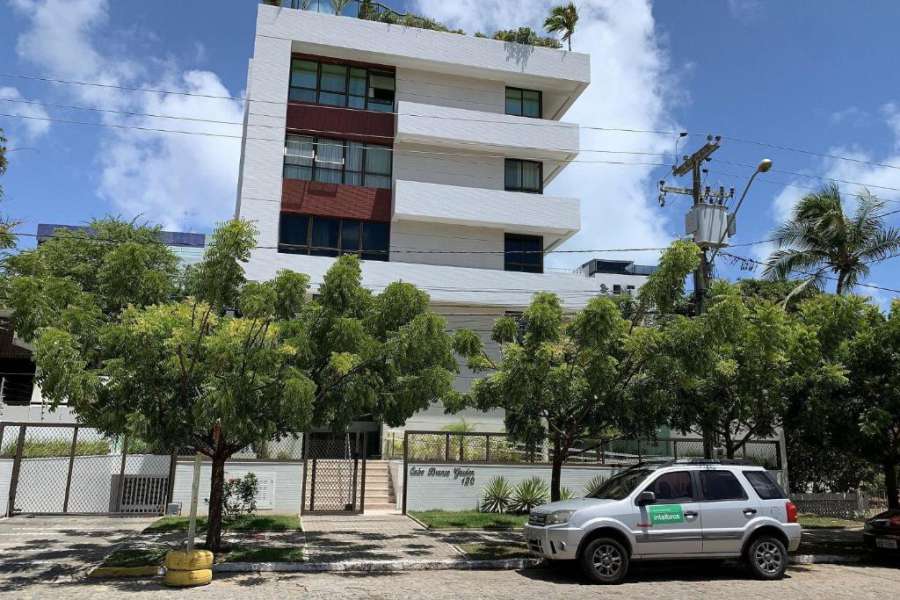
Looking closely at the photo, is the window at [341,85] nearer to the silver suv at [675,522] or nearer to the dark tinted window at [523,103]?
the dark tinted window at [523,103]

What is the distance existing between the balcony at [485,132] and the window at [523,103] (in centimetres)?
153

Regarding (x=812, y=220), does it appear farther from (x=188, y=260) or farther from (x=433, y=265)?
(x=188, y=260)

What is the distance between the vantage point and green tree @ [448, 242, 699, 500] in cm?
1155

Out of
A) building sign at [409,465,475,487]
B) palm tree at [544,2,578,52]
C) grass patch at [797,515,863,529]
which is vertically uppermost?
palm tree at [544,2,578,52]

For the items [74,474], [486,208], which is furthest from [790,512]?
[486,208]

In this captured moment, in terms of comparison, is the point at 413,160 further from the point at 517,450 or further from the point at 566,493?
the point at 566,493

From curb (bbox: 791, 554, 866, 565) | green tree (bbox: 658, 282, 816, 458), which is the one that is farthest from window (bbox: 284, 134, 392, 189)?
curb (bbox: 791, 554, 866, 565)

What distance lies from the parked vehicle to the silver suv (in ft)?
9.41

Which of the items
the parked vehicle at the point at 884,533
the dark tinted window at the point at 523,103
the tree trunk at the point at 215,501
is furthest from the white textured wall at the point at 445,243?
the parked vehicle at the point at 884,533

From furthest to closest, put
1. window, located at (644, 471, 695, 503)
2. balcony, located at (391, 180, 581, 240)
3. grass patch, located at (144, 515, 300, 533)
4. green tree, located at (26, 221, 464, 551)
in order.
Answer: balcony, located at (391, 180, 581, 240)
grass patch, located at (144, 515, 300, 533)
window, located at (644, 471, 695, 503)
green tree, located at (26, 221, 464, 551)

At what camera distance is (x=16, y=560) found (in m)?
11.2

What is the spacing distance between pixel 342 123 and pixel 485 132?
19.4 feet

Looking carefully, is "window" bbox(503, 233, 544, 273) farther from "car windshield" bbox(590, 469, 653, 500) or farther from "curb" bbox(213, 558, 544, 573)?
"curb" bbox(213, 558, 544, 573)

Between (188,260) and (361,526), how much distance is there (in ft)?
90.5
